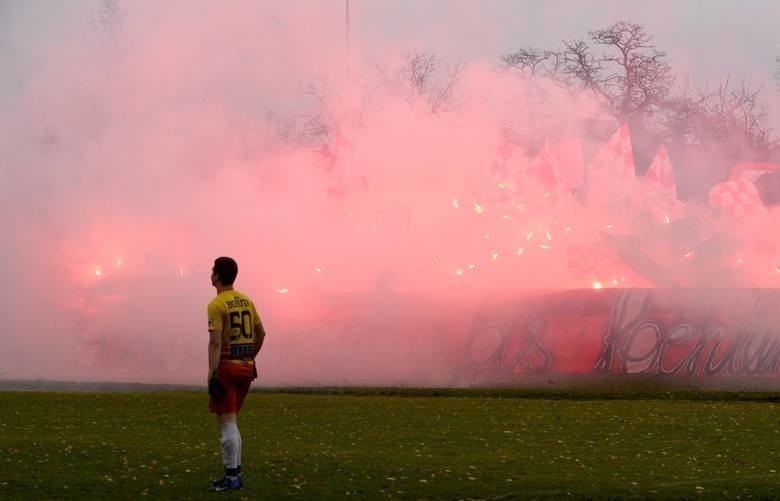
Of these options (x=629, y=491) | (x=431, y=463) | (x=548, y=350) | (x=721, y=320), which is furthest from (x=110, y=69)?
(x=629, y=491)

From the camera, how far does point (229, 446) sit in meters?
13.9

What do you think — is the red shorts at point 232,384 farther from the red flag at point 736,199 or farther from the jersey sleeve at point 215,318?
the red flag at point 736,199

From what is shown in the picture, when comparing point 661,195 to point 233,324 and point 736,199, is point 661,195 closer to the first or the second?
point 736,199

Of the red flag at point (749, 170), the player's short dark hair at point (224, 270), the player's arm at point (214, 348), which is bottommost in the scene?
the player's arm at point (214, 348)

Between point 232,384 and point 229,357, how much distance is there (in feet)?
0.86

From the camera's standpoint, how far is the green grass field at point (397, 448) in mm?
14297

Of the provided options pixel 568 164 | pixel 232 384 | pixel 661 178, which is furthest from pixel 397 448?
pixel 661 178

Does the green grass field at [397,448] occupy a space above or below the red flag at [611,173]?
below

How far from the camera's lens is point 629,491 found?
14086 millimetres

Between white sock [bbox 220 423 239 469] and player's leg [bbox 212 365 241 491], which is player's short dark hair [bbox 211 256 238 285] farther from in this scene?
white sock [bbox 220 423 239 469]

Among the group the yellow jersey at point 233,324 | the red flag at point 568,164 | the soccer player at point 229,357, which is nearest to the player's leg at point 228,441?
the soccer player at point 229,357

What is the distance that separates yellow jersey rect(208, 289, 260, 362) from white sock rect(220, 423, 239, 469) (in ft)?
2.21

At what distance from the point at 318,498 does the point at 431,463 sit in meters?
2.76

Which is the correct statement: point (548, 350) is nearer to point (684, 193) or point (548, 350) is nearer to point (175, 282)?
point (175, 282)
